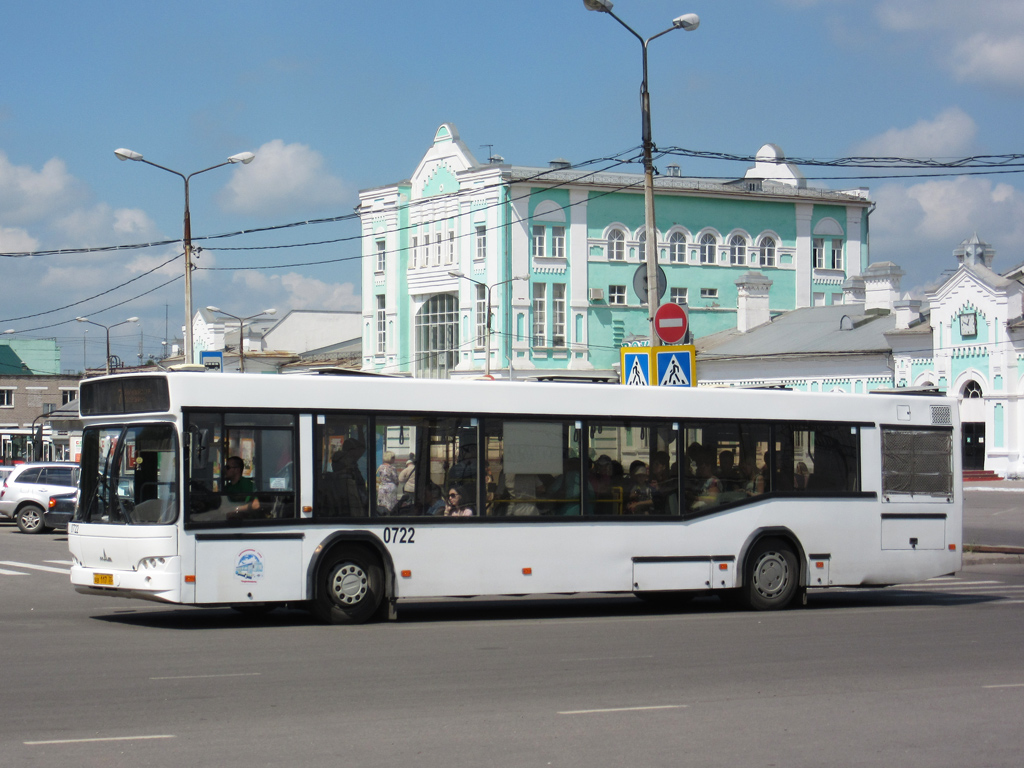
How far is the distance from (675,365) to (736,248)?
2286 inches

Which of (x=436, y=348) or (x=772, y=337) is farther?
(x=436, y=348)

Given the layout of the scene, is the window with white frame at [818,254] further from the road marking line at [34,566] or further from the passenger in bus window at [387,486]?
the passenger in bus window at [387,486]

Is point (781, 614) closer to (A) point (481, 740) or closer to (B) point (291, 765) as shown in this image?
(A) point (481, 740)

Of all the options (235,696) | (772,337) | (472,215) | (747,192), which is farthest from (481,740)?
(747,192)

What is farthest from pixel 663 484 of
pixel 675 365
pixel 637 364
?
pixel 637 364

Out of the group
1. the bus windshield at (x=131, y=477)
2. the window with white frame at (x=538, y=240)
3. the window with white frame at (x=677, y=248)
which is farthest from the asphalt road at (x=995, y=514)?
the window with white frame at (x=677, y=248)

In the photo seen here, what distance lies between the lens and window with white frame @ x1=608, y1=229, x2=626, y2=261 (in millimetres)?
71375

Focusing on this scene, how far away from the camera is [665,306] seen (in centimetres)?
1939

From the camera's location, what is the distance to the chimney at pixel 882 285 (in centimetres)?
6103

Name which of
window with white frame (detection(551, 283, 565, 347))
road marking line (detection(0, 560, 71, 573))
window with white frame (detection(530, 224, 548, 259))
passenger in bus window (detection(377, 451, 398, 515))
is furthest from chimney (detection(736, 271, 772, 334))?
passenger in bus window (detection(377, 451, 398, 515))

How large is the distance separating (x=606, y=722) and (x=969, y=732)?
2.26 meters

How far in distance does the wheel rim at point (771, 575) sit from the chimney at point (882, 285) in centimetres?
4776

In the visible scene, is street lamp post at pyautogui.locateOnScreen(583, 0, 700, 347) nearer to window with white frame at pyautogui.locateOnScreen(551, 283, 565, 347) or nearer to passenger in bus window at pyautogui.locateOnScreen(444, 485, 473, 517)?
passenger in bus window at pyautogui.locateOnScreen(444, 485, 473, 517)

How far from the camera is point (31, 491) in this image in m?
30.0
